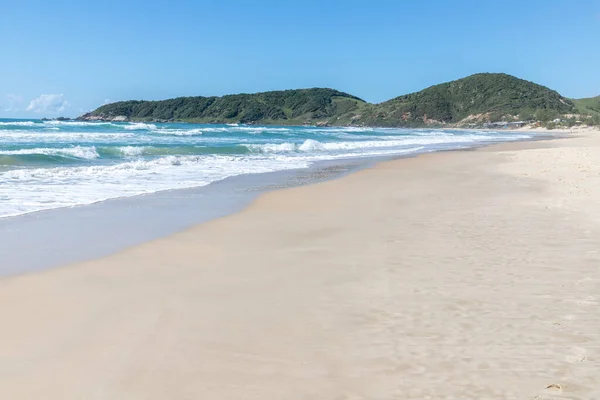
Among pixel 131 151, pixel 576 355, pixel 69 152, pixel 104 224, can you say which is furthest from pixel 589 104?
pixel 576 355

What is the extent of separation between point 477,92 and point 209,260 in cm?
13252

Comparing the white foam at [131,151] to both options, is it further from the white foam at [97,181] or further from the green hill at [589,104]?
the green hill at [589,104]

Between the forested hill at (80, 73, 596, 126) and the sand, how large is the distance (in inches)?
3813

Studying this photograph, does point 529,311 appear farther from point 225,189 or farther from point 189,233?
point 225,189

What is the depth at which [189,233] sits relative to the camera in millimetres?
7117

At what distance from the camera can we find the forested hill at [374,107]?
117250 millimetres

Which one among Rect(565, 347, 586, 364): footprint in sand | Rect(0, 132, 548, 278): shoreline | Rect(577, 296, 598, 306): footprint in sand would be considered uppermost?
Rect(0, 132, 548, 278): shoreline

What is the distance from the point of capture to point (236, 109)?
143500 mm

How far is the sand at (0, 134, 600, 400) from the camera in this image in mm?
3000

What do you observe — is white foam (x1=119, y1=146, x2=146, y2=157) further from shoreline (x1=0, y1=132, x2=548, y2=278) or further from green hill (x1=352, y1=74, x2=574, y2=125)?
green hill (x1=352, y1=74, x2=574, y2=125)

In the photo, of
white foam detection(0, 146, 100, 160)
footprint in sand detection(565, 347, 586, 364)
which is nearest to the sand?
footprint in sand detection(565, 347, 586, 364)

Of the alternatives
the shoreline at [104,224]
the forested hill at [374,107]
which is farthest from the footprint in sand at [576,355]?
the forested hill at [374,107]

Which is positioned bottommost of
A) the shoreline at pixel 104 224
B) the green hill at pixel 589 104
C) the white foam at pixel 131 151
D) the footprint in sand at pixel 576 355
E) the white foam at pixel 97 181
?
the footprint in sand at pixel 576 355

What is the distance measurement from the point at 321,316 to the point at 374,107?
133278 mm
